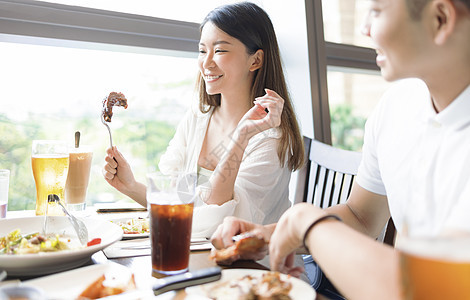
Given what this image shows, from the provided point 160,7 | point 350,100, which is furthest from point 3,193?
point 350,100

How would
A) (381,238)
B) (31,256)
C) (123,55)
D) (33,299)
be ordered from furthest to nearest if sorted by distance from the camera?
(123,55), (381,238), (31,256), (33,299)

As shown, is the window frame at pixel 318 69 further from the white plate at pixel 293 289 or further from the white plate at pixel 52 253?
the white plate at pixel 293 289

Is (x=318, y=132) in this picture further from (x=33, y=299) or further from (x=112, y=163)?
(x=33, y=299)

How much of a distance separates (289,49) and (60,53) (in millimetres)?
1340

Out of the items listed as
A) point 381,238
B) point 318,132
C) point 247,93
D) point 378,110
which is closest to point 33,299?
point 378,110

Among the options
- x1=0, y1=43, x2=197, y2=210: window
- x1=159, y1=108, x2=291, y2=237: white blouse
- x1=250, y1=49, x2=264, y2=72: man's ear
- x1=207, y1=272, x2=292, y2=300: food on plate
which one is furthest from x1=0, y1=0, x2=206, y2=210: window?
x1=207, y1=272, x2=292, y2=300: food on plate

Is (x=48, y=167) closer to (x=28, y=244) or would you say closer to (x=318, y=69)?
(x=28, y=244)

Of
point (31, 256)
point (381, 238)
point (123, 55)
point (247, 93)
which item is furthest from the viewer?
point (123, 55)

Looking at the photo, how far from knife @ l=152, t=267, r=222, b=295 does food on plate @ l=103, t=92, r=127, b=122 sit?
804 mm

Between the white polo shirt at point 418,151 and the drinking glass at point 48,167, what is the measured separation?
0.86 meters

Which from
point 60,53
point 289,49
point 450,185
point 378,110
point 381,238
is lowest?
point 381,238

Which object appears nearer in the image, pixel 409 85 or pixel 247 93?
pixel 409 85

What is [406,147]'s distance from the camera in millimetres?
1104

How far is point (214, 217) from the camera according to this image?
4.29 ft
